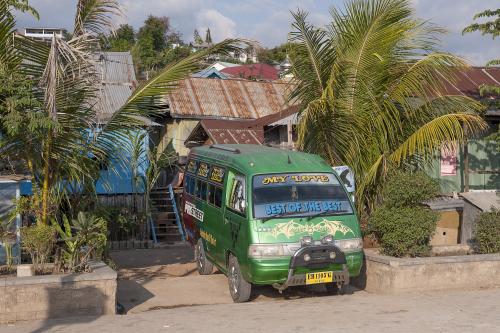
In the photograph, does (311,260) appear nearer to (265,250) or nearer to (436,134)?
(265,250)

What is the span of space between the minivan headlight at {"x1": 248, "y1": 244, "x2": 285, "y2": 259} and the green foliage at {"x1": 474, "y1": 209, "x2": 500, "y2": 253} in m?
4.16

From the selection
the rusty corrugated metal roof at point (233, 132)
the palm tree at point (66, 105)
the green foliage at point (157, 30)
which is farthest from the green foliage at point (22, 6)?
the green foliage at point (157, 30)

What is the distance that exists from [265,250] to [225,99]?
44.7 feet

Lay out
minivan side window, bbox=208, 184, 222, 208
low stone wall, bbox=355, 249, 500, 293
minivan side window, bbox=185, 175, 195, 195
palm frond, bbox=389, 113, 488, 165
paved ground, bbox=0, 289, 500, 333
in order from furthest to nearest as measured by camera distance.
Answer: minivan side window, bbox=185, 175, 195, 195 < palm frond, bbox=389, 113, 488, 165 < minivan side window, bbox=208, 184, 222, 208 < low stone wall, bbox=355, 249, 500, 293 < paved ground, bbox=0, 289, 500, 333

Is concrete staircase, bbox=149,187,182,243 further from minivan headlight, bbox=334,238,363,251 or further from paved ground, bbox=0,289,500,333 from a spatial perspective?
minivan headlight, bbox=334,238,363,251

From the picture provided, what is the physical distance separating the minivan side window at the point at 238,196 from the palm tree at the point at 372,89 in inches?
86.4

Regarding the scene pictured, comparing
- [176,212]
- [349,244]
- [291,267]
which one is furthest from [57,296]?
[176,212]

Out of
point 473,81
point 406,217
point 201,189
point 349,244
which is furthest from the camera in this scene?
point 473,81

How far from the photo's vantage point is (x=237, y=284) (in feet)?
32.0

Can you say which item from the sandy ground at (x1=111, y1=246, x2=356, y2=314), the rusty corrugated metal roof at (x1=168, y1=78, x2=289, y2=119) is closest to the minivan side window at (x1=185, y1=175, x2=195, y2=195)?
the sandy ground at (x1=111, y1=246, x2=356, y2=314)

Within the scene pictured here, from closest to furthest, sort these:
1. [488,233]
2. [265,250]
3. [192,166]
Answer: [265,250] < [488,233] < [192,166]

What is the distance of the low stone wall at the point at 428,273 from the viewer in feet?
32.4

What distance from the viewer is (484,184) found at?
15.7 metres

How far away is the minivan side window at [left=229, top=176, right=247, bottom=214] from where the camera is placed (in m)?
9.55
